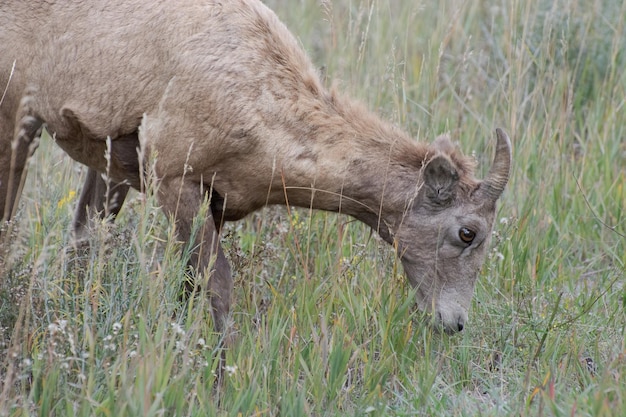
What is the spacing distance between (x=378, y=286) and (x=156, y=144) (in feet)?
4.73

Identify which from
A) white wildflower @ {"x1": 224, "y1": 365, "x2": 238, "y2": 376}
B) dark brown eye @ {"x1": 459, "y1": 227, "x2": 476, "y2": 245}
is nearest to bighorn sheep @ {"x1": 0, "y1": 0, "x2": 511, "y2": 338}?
dark brown eye @ {"x1": 459, "y1": 227, "x2": 476, "y2": 245}

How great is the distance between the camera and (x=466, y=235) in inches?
206

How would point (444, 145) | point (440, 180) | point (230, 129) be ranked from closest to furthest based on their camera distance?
point (230, 129) → point (440, 180) → point (444, 145)

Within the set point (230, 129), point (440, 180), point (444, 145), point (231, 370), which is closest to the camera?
point (231, 370)

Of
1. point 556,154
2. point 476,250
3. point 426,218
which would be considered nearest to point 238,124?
point 426,218

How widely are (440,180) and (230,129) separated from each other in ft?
3.84

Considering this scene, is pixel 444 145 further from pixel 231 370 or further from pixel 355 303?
pixel 231 370

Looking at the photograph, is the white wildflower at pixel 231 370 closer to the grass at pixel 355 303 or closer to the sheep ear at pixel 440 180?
the grass at pixel 355 303

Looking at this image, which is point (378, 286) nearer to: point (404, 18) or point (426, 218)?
point (426, 218)

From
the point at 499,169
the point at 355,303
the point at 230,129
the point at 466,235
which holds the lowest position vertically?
the point at 355,303

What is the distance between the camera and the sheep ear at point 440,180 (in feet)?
16.8

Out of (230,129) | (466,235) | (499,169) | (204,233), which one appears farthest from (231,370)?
(499,169)

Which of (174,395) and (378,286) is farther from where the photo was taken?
(378,286)

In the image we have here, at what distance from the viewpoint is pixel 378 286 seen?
209 inches
